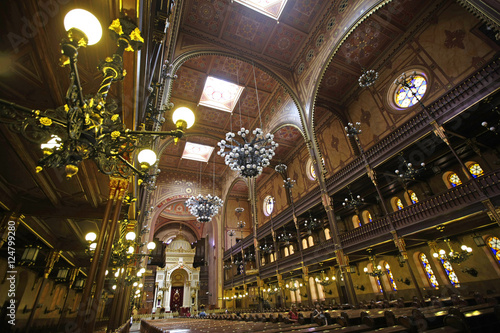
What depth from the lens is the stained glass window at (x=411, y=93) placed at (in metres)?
10.8

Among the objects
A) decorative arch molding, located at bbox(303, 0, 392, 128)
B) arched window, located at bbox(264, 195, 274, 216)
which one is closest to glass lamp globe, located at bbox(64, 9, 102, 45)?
decorative arch molding, located at bbox(303, 0, 392, 128)

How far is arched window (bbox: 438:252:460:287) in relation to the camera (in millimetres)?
10143

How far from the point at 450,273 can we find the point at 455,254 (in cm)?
222

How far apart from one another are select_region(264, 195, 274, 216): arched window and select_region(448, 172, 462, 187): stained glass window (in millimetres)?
12630

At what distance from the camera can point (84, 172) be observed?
4.24 metres

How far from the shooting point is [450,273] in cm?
1048

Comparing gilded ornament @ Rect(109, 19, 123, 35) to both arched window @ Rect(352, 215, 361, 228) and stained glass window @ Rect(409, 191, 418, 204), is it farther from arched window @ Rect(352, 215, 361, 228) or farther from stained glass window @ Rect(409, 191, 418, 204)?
arched window @ Rect(352, 215, 361, 228)

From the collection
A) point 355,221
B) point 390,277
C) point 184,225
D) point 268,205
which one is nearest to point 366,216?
point 355,221

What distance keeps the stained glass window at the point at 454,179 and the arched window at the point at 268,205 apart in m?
12.6

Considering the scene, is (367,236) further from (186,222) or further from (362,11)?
(186,222)

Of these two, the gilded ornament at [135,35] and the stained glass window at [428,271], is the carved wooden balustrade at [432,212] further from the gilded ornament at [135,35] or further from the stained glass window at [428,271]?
the gilded ornament at [135,35]

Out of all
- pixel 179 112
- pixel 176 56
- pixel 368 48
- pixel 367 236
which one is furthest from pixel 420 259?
pixel 176 56

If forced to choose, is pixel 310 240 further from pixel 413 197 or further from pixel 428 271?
pixel 413 197

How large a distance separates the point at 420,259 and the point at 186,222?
978 inches
